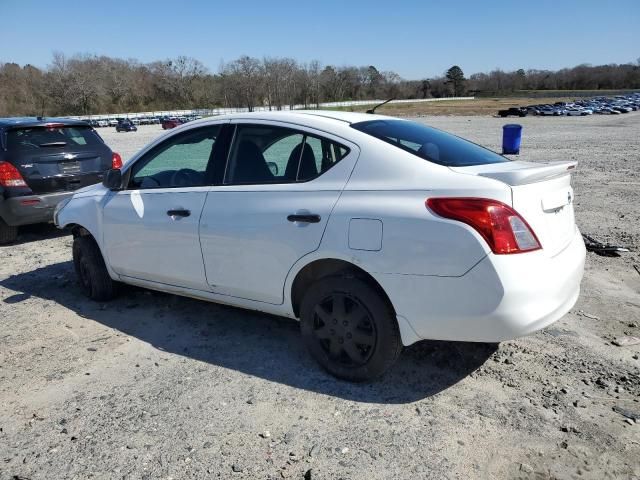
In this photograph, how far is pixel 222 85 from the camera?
128m

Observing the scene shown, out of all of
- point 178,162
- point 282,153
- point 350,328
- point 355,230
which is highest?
point 282,153

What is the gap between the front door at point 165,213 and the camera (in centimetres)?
390

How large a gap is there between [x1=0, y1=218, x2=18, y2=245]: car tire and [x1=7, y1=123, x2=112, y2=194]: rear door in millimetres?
728

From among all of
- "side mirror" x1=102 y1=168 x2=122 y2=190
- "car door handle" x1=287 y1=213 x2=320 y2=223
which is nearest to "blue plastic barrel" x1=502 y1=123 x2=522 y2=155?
"side mirror" x1=102 y1=168 x2=122 y2=190

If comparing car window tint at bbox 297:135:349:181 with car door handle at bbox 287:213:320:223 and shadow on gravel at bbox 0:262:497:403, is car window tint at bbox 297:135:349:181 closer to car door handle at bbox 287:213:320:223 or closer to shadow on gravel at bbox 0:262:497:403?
car door handle at bbox 287:213:320:223

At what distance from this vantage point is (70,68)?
394 feet

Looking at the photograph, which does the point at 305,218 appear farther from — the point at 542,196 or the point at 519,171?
the point at 542,196

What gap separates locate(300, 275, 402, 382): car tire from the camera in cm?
304

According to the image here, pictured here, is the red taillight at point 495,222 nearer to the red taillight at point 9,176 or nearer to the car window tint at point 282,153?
the car window tint at point 282,153

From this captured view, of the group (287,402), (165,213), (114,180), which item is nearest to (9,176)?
(114,180)

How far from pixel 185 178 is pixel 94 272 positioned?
1506 millimetres

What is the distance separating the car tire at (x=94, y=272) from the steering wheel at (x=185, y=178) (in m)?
1.27

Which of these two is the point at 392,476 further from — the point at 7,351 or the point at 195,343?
the point at 7,351

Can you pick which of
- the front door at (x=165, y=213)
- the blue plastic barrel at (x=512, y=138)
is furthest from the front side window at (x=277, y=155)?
the blue plastic barrel at (x=512, y=138)
